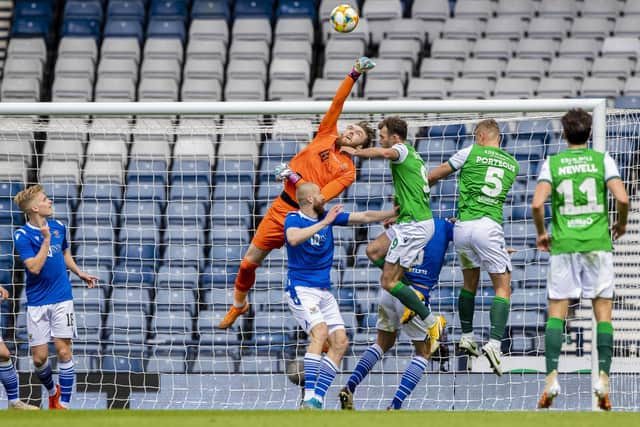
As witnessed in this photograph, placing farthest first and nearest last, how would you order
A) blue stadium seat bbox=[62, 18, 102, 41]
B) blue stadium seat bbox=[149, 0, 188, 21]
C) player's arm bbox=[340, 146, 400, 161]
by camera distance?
blue stadium seat bbox=[149, 0, 188, 21]
blue stadium seat bbox=[62, 18, 102, 41]
player's arm bbox=[340, 146, 400, 161]

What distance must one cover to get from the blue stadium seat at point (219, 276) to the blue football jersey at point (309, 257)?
3.45 meters

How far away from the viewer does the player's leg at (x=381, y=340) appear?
957 cm

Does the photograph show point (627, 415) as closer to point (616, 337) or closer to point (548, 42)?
point (616, 337)

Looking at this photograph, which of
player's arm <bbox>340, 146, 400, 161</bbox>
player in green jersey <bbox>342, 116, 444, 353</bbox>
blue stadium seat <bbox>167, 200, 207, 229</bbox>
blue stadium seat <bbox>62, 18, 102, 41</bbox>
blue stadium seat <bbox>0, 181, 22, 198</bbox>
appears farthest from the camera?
blue stadium seat <bbox>62, 18, 102, 41</bbox>

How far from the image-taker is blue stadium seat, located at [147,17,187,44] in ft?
55.1

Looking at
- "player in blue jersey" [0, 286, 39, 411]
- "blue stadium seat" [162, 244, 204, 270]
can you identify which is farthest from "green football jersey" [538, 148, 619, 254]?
"blue stadium seat" [162, 244, 204, 270]

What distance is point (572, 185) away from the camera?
7.84 m

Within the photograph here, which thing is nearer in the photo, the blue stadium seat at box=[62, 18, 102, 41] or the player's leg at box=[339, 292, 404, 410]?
the player's leg at box=[339, 292, 404, 410]

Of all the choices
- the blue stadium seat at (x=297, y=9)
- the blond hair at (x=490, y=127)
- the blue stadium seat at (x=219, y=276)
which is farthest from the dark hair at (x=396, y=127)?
the blue stadium seat at (x=297, y=9)

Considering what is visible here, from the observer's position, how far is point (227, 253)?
12.4 metres

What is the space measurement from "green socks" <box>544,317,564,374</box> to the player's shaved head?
6.93 ft

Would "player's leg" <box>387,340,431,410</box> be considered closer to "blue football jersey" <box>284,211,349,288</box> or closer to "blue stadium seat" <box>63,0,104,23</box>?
"blue football jersey" <box>284,211,349,288</box>

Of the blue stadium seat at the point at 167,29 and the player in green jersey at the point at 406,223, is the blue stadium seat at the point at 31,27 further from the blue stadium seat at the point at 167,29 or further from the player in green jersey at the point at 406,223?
the player in green jersey at the point at 406,223

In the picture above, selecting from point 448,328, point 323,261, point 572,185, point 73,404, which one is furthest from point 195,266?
point 572,185
